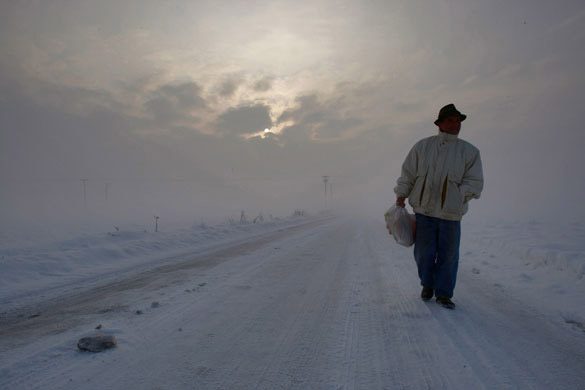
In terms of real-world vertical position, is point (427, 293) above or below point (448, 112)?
below

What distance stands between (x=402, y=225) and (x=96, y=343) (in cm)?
328

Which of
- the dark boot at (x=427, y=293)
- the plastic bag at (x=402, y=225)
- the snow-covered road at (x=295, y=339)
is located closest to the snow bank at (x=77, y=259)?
the snow-covered road at (x=295, y=339)

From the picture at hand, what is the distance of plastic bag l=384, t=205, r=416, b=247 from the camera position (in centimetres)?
407

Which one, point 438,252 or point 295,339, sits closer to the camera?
point 295,339

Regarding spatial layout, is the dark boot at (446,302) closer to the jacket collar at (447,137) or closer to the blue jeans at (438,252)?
the blue jeans at (438,252)

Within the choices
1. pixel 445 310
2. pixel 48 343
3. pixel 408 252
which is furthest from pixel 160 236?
pixel 445 310

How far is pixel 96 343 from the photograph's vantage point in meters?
2.43

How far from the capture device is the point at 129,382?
6.34 ft

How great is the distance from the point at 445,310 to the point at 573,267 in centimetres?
340

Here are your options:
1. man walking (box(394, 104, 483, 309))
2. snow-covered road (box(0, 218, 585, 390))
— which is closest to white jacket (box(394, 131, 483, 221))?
man walking (box(394, 104, 483, 309))

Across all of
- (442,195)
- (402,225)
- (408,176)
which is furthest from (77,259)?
(442,195)

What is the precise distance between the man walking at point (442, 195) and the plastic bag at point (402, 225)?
3.3 inches

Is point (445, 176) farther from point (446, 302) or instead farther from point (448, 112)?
point (446, 302)

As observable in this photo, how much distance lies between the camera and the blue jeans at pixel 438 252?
374 centimetres
